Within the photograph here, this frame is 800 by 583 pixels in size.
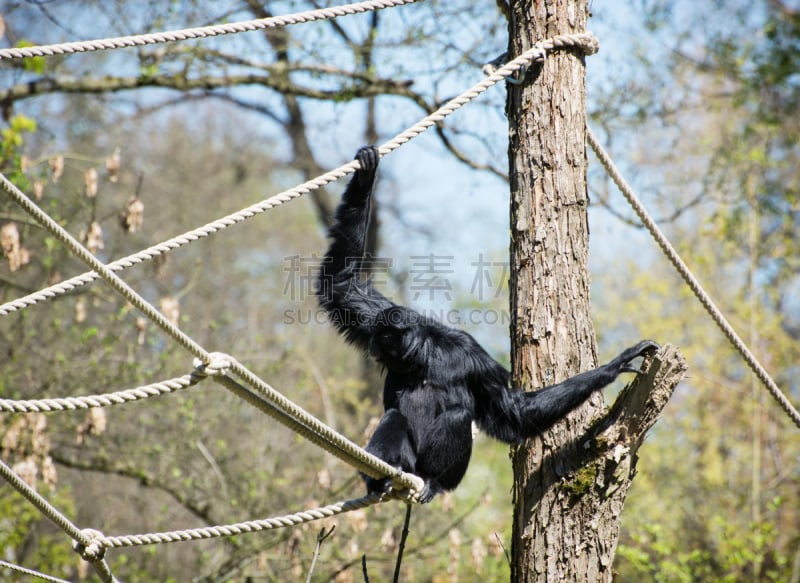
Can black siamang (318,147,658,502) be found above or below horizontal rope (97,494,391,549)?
above

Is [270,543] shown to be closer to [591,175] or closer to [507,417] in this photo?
[507,417]

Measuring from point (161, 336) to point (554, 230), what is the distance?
614 cm

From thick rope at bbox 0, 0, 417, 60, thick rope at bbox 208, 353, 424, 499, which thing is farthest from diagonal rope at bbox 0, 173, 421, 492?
thick rope at bbox 0, 0, 417, 60

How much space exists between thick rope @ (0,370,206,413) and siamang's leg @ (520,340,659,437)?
6.09 feet

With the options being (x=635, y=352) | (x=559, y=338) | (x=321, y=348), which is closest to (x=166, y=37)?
(x=559, y=338)

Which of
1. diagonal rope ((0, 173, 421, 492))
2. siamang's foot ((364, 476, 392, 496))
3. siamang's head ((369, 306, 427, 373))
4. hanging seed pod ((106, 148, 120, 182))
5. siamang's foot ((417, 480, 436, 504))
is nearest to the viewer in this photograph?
diagonal rope ((0, 173, 421, 492))

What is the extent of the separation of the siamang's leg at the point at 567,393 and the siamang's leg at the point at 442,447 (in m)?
0.66

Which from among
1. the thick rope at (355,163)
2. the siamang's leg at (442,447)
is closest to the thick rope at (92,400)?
the thick rope at (355,163)

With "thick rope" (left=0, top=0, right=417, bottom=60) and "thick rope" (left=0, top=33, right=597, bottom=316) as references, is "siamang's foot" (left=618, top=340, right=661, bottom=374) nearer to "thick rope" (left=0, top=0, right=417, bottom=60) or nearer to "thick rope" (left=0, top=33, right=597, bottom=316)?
"thick rope" (left=0, top=33, right=597, bottom=316)

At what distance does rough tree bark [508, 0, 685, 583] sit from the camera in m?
3.80

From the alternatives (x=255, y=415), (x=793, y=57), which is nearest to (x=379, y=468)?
(x=255, y=415)

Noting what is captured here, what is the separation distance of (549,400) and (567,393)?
109 mm

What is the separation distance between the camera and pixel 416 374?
488cm

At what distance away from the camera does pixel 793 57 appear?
38.1 feet
